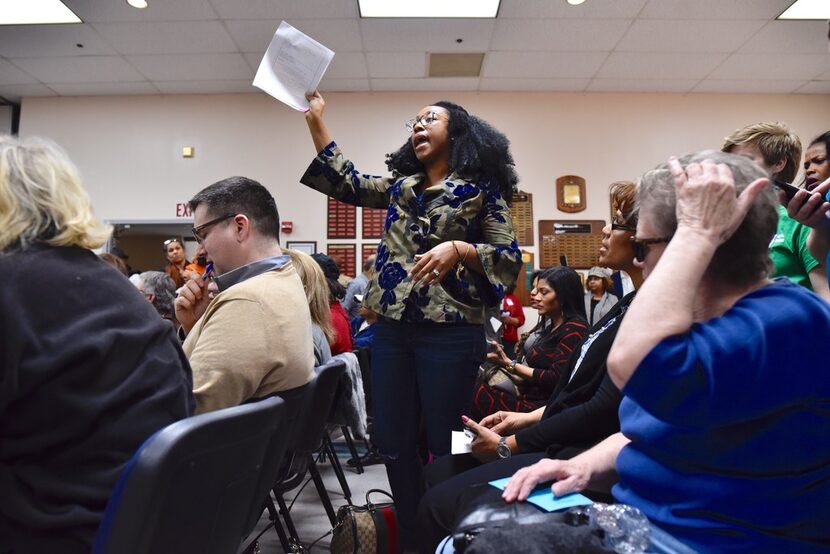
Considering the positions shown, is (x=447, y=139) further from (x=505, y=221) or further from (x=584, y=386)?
(x=584, y=386)

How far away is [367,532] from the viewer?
198 centimetres

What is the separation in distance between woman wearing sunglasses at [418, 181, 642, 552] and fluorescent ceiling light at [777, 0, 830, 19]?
14.0 ft

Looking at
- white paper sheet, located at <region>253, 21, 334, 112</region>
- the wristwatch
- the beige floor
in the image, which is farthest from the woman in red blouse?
white paper sheet, located at <region>253, 21, 334, 112</region>

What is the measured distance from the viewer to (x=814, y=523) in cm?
80

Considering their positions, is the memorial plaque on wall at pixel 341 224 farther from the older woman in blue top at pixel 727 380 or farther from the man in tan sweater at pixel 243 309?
the older woman in blue top at pixel 727 380

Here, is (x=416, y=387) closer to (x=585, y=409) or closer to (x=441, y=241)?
(x=441, y=241)

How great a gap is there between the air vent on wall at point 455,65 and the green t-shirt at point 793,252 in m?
4.16

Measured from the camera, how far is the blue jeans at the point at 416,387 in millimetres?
1710

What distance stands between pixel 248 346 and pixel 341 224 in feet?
16.2

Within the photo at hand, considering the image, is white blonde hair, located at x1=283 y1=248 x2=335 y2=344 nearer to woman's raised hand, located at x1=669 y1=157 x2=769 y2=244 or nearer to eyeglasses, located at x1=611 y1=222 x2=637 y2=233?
eyeglasses, located at x1=611 y1=222 x2=637 y2=233

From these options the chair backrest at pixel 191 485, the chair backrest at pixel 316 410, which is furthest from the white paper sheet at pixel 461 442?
the chair backrest at pixel 191 485

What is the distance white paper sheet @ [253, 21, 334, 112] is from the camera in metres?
1.94

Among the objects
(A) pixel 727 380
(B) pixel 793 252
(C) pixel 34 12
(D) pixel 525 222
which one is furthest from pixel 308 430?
(C) pixel 34 12

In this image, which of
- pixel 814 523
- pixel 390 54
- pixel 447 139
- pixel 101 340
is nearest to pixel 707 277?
pixel 814 523
